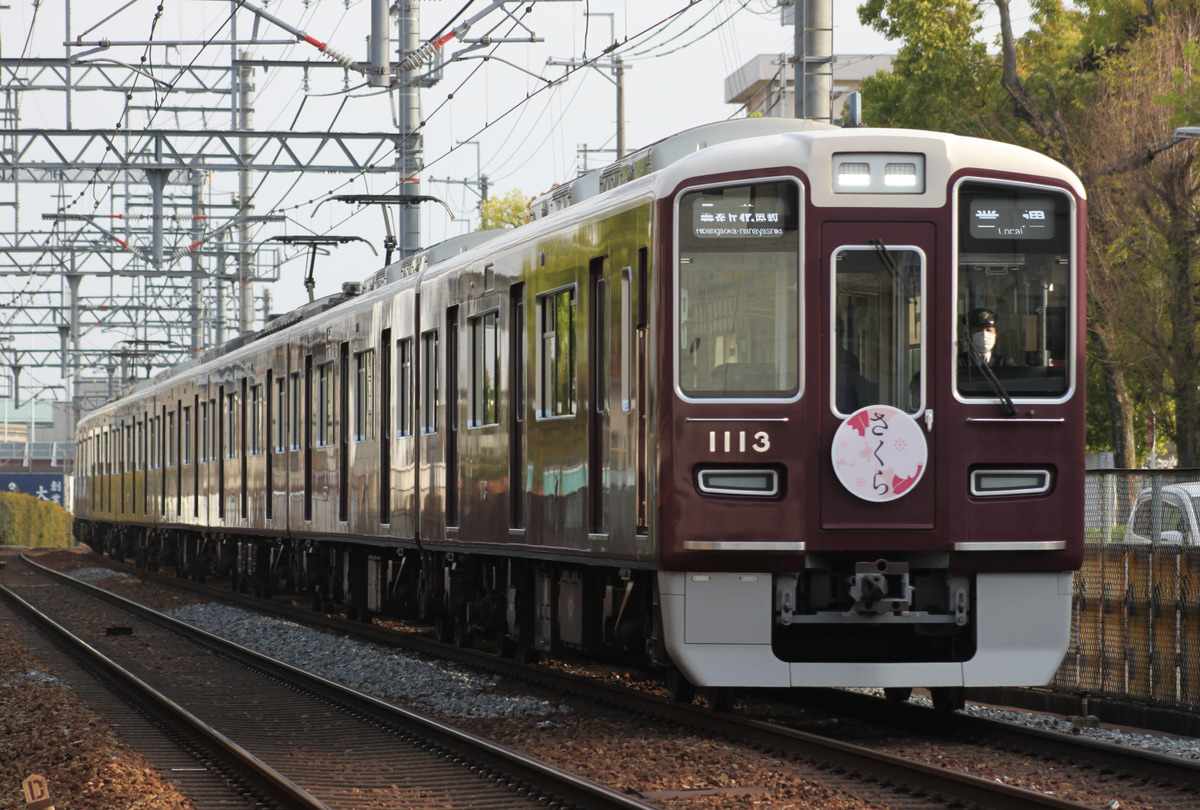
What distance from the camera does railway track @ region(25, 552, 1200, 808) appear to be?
7.08 meters

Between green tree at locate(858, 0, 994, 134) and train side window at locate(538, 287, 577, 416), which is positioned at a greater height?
green tree at locate(858, 0, 994, 134)

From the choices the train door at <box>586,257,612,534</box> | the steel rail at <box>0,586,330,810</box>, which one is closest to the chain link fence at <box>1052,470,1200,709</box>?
the train door at <box>586,257,612,534</box>

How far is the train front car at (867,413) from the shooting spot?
8680 mm

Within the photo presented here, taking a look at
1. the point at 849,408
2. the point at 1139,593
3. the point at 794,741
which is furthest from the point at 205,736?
the point at 1139,593

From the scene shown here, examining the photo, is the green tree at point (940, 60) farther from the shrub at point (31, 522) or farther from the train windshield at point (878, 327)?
the shrub at point (31, 522)

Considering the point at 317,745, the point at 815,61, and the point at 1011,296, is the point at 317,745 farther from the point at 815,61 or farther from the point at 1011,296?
the point at 815,61

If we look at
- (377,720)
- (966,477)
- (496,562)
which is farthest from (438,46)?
(966,477)

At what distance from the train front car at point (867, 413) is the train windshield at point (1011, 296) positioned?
0.01m

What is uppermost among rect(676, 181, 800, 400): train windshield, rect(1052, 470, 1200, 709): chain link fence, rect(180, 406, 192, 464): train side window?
rect(676, 181, 800, 400): train windshield

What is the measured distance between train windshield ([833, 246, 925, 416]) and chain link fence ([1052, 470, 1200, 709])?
1910 millimetres

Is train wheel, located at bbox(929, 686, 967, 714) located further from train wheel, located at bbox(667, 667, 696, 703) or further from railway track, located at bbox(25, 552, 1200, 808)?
train wheel, located at bbox(667, 667, 696, 703)

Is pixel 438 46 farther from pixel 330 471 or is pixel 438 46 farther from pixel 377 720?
pixel 377 720

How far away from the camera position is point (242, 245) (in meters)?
32.3

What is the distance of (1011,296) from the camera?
889cm
